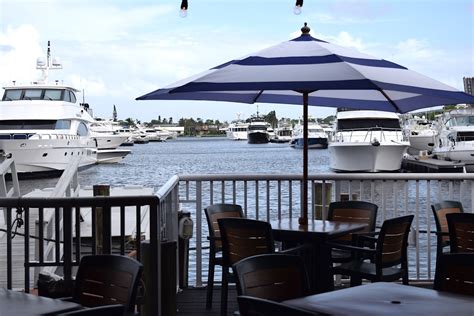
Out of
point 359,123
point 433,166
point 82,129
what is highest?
point 359,123

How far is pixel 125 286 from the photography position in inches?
129

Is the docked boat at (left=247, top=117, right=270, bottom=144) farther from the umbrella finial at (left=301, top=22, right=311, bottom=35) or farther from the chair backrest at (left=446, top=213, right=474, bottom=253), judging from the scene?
the chair backrest at (left=446, top=213, right=474, bottom=253)

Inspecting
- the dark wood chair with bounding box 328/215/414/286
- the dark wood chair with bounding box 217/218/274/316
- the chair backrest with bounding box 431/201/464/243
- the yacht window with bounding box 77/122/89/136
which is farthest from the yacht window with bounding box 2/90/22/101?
the dark wood chair with bounding box 328/215/414/286

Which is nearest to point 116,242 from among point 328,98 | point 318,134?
point 328,98

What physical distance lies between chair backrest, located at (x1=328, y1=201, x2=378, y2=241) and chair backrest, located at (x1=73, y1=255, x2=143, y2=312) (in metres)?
3.10

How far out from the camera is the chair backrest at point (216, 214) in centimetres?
590

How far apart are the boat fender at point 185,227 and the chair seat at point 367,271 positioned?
170 cm

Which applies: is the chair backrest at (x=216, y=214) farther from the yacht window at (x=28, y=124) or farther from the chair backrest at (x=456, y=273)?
the yacht window at (x=28, y=124)

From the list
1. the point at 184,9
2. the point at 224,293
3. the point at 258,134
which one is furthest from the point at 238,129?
the point at 184,9

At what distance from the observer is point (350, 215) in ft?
20.0

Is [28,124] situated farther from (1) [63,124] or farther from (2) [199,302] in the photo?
(2) [199,302]

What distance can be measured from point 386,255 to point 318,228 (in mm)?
617

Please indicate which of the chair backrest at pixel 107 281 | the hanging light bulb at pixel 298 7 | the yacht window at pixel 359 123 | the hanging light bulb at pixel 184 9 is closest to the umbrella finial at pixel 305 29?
the hanging light bulb at pixel 298 7

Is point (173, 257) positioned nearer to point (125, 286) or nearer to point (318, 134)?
point (125, 286)
